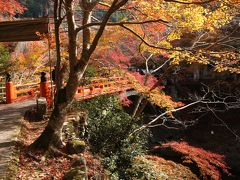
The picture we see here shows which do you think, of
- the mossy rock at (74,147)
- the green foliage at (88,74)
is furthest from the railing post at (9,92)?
the mossy rock at (74,147)

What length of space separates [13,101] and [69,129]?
501cm

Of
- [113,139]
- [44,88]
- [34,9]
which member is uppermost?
[34,9]

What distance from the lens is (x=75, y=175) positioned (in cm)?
809

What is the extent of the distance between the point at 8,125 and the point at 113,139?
405cm

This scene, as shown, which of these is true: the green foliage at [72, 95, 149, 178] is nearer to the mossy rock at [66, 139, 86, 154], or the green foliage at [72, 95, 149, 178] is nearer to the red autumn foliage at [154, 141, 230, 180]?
the mossy rock at [66, 139, 86, 154]

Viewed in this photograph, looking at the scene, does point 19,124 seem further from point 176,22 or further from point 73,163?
point 176,22

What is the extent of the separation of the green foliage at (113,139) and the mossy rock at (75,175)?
2.48 m

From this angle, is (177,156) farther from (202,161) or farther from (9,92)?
(9,92)

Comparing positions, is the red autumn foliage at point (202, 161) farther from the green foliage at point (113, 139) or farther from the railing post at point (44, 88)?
the railing post at point (44, 88)

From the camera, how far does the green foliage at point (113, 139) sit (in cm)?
1166

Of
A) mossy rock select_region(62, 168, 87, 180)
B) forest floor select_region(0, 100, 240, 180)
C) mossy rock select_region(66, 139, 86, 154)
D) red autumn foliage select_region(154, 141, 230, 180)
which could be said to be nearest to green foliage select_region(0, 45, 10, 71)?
forest floor select_region(0, 100, 240, 180)

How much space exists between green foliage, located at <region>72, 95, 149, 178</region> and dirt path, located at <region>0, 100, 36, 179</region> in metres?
2.75

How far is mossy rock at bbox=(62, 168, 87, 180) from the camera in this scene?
808 centimetres

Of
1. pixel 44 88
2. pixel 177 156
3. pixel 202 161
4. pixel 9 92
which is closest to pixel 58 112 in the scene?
pixel 44 88
